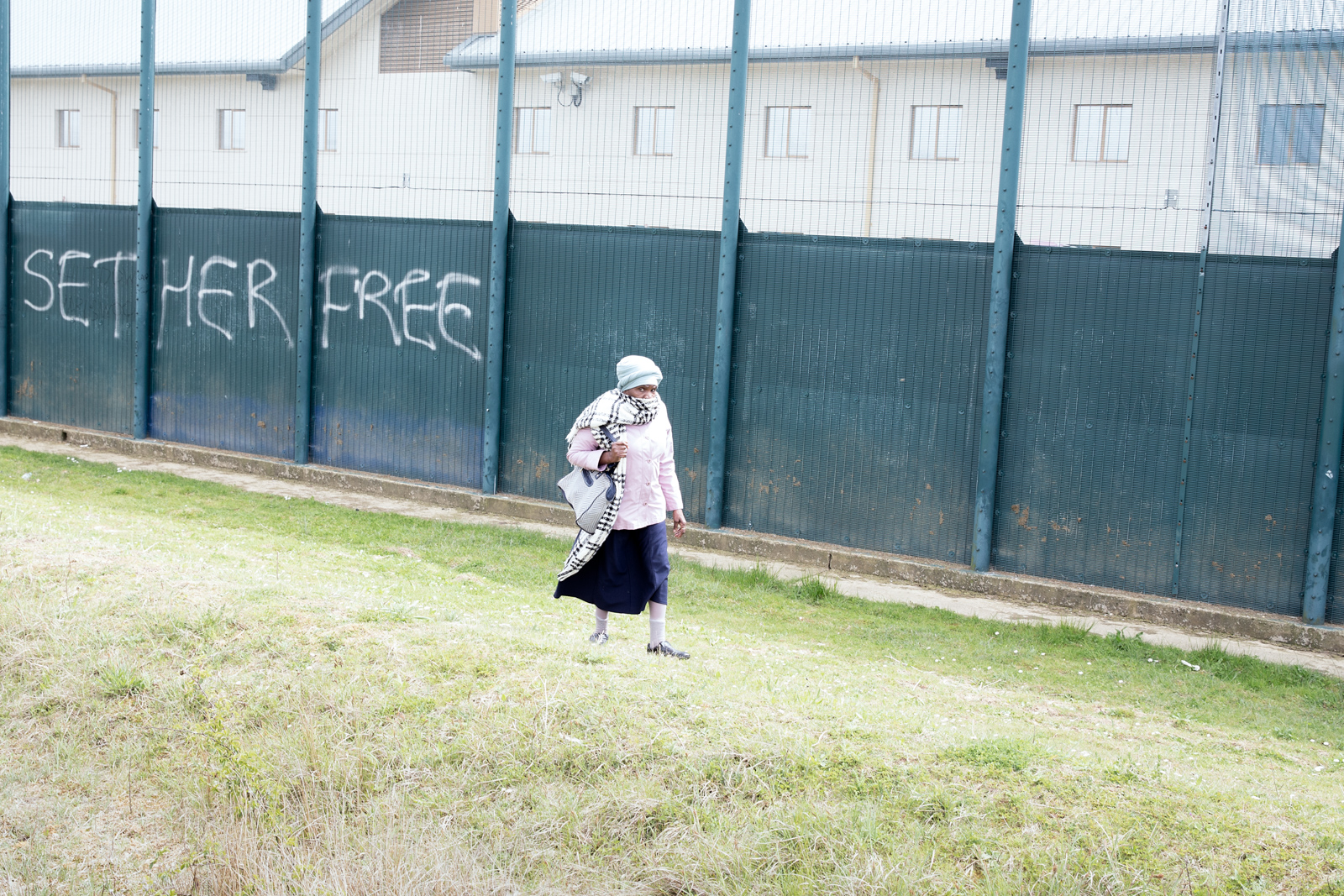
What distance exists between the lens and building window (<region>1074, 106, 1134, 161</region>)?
876 centimetres

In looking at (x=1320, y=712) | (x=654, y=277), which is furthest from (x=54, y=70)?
(x=1320, y=712)

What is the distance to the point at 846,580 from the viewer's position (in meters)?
9.28

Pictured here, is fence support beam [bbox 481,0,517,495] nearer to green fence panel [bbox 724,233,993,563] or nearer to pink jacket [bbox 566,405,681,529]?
green fence panel [bbox 724,233,993,563]

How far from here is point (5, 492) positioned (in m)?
9.96

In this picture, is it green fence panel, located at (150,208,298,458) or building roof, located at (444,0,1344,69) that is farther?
green fence panel, located at (150,208,298,458)

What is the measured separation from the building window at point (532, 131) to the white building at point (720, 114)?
18 mm

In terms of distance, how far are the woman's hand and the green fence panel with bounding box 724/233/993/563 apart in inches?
159

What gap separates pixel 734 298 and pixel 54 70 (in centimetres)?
944

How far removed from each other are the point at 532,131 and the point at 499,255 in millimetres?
1194

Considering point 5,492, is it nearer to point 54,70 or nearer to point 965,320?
point 54,70

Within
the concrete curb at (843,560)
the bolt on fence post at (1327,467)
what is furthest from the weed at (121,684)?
the bolt on fence post at (1327,467)

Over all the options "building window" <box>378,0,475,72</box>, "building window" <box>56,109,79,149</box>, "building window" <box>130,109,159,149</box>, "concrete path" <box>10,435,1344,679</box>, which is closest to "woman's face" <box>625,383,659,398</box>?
"concrete path" <box>10,435,1344,679</box>

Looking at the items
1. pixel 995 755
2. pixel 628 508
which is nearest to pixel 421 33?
pixel 628 508

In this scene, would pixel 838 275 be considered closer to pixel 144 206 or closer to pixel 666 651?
pixel 666 651
